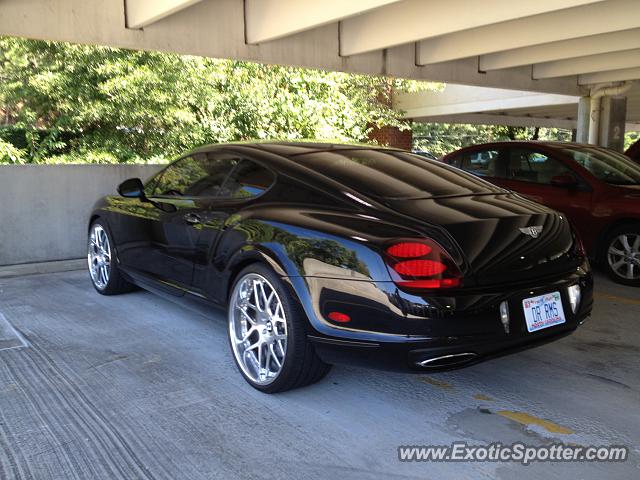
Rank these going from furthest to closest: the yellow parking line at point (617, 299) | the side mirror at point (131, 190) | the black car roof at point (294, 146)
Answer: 1. the yellow parking line at point (617, 299)
2. the side mirror at point (131, 190)
3. the black car roof at point (294, 146)

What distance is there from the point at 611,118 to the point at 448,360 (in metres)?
12.1

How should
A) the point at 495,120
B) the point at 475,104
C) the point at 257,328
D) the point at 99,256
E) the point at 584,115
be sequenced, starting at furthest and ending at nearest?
the point at 495,120
the point at 475,104
the point at 584,115
the point at 99,256
the point at 257,328

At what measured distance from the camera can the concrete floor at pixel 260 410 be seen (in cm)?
275

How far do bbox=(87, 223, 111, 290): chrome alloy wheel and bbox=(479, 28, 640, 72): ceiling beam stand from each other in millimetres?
7659

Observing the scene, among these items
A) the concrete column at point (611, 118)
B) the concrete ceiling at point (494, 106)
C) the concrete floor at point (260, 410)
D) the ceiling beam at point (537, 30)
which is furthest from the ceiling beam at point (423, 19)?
the concrete ceiling at point (494, 106)

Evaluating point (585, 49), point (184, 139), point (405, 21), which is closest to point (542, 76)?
point (585, 49)

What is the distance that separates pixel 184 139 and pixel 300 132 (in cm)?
275

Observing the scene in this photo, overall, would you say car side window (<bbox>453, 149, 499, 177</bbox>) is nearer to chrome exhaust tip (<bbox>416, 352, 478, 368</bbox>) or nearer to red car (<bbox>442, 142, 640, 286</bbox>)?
red car (<bbox>442, 142, 640, 286</bbox>)

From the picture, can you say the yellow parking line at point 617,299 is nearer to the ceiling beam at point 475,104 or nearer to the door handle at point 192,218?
the door handle at point 192,218


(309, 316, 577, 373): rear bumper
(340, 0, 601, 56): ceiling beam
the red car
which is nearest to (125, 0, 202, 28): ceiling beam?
(340, 0, 601, 56): ceiling beam

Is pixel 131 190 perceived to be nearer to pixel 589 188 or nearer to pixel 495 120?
pixel 589 188

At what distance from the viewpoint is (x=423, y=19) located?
802cm

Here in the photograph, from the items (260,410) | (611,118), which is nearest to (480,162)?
(260,410)

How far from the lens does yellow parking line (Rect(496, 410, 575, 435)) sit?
308cm
